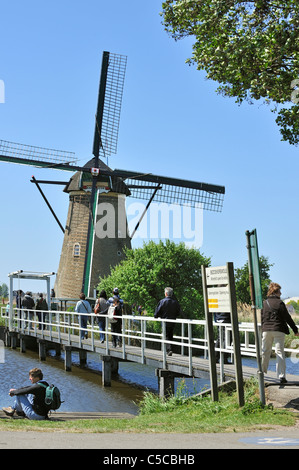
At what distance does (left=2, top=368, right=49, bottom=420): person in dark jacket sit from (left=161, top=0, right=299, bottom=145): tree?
830cm

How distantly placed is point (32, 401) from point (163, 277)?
2898 cm

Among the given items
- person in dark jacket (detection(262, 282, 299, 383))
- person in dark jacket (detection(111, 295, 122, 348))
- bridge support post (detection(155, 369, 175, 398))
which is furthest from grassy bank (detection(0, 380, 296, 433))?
person in dark jacket (detection(111, 295, 122, 348))

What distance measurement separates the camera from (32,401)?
34.1 ft

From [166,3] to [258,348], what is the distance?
9.85 m

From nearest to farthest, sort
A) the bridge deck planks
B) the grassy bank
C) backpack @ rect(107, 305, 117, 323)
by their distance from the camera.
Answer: the grassy bank
the bridge deck planks
backpack @ rect(107, 305, 117, 323)

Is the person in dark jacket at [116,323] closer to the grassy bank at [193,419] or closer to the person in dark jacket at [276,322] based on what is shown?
the grassy bank at [193,419]

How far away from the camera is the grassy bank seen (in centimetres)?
826

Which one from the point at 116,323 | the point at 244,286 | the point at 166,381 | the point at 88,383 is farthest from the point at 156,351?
the point at 244,286

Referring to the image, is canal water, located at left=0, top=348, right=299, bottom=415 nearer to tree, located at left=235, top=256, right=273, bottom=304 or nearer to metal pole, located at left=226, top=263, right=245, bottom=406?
metal pole, located at left=226, top=263, right=245, bottom=406

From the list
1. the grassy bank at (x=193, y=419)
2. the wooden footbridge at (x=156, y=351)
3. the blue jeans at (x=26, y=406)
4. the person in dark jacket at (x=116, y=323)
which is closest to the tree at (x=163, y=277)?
the wooden footbridge at (x=156, y=351)

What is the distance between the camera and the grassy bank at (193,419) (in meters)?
8.26

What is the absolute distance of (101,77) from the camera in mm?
42062
